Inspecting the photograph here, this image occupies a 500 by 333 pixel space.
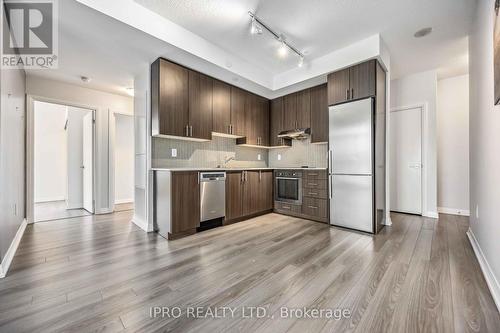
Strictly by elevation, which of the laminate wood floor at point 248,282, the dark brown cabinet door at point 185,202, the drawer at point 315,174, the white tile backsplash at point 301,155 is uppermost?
the white tile backsplash at point 301,155

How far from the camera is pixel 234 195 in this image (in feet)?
11.6

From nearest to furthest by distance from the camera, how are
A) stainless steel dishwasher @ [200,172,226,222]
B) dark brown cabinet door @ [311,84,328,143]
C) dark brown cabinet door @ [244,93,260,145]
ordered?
stainless steel dishwasher @ [200,172,226,222], dark brown cabinet door @ [311,84,328,143], dark brown cabinet door @ [244,93,260,145]

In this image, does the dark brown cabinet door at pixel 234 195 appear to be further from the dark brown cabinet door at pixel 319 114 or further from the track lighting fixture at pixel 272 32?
the track lighting fixture at pixel 272 32

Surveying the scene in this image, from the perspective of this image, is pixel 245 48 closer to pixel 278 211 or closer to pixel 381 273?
pixel 278 211

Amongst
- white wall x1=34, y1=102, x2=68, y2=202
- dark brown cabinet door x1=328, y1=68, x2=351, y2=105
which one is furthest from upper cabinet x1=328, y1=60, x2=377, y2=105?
white wall x1=34, y1=102, x2=68, y2=202

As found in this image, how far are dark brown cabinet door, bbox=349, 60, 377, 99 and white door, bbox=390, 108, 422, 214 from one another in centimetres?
179

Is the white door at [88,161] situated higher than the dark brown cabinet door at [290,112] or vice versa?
Answer: the dark brown cabinet door at [290,112]

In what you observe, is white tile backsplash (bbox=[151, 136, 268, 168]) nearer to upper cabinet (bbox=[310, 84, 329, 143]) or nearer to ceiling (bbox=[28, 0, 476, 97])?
ceiling (bbox=[28, 0, 476, 97])

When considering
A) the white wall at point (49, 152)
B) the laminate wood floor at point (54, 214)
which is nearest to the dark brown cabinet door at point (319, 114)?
the laminate wood floor at point (54, 214)

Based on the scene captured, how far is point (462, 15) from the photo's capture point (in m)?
2.48

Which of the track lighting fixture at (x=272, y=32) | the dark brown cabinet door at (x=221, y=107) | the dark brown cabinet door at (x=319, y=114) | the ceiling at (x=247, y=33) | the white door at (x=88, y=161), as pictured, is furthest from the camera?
the white door at (x=88, y=161)

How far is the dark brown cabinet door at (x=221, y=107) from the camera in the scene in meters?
3.69

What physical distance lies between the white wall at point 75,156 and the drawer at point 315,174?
5.17m

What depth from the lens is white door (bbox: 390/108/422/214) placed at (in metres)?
4.00
